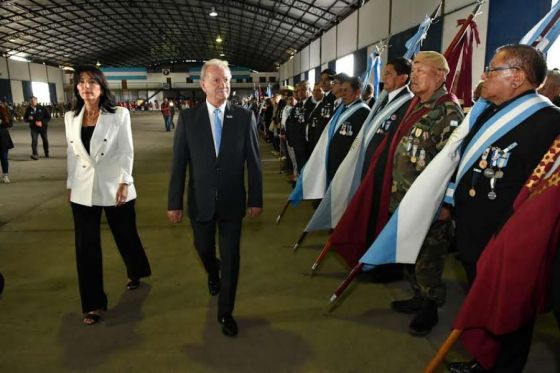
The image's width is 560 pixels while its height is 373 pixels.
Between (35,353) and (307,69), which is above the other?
(307,69)

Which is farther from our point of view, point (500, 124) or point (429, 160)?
point (429, 160)

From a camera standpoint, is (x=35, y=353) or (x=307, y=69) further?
(x=307, y=69)

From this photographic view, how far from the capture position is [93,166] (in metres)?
2.75

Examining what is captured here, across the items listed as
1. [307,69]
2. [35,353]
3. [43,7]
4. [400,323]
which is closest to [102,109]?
[35,353]

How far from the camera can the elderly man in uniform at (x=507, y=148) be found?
1.95 m

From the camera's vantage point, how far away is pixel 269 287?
134 inches

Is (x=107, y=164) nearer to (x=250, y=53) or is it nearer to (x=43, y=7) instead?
(x=43, y=7)

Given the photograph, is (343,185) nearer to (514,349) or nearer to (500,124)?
(500,124)

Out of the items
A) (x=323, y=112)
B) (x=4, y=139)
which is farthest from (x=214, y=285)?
(x=4, y=139)

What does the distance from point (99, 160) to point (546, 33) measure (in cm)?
327

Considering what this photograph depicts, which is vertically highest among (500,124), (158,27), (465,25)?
(158,27)

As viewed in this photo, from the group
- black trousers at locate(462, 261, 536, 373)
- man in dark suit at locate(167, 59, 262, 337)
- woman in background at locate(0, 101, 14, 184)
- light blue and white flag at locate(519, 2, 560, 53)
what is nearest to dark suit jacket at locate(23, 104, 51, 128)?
woman in background at locate(0, 101, 14, 184)

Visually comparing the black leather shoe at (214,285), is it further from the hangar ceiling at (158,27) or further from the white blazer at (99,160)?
the hangar ceiling at (158,27)

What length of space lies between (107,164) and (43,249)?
2111mm
